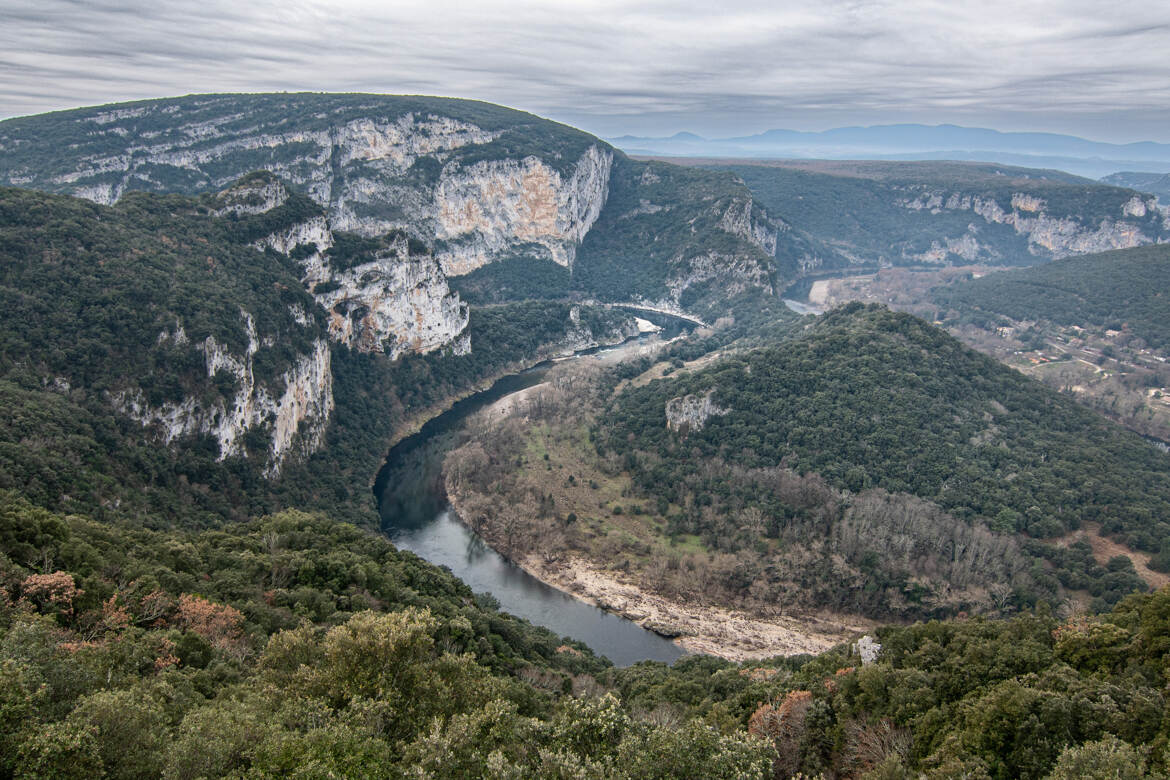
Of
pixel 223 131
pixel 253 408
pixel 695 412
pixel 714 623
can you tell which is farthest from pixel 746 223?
pixel 253 408

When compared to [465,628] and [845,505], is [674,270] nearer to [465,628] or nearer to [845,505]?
[845,505]

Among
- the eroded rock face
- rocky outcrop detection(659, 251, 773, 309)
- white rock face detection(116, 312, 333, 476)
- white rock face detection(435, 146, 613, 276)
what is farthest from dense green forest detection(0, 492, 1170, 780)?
white rock face detection(435, 146, 613, 276)

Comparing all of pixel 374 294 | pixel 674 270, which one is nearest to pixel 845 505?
pixel 374 294

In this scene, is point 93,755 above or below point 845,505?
above

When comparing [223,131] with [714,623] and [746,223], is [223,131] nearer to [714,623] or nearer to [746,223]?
[746,223]

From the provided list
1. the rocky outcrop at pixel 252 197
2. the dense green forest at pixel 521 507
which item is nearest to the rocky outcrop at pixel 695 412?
the dense green forest at pixel 521 507

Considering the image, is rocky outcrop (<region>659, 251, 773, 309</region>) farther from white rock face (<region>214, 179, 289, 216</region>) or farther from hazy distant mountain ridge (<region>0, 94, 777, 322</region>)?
white rock face (<region>214, 179, 289, 216</region>)

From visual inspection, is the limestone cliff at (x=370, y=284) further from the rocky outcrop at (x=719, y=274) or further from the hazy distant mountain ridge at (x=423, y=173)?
the rocky outcrop at (x=719, y=274)
